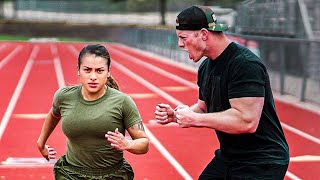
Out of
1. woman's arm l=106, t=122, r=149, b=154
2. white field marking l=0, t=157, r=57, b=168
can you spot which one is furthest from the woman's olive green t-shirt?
white field marking l=0, t=157, r=57, b=168

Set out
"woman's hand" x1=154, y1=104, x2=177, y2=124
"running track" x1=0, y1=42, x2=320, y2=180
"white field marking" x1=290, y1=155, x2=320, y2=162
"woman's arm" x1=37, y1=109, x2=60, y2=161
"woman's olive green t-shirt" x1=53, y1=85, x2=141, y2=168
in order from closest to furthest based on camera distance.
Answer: "woman's olive green t-shirt" x1=53, y1=85, x2=141, y2=168 → "woman's hand" x1=154, y1=104, x2=177, y2=124 → "woman's arm" x1=37, y1=109, x2=60, y2=161 → "running track" x1=0, y1=42, x2=320, y2=180 → "white field marking" x1=290, y1=155, x2=320, y2=162

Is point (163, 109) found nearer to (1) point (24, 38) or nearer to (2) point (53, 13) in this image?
(1) point (24, 38)

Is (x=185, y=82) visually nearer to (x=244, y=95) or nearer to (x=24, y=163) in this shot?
(x=24, y=163)

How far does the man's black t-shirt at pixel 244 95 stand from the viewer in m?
4.24

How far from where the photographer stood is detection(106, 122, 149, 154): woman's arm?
4.18 metres

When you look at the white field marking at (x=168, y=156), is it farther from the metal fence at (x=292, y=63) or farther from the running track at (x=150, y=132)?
the metal fence at (x=292, y=63)

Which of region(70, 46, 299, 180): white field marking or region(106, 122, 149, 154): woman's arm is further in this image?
region(70, 46, 299, 180): white field marking

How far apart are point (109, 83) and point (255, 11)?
2149 cm

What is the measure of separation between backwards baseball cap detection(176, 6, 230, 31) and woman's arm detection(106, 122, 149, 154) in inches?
26.5

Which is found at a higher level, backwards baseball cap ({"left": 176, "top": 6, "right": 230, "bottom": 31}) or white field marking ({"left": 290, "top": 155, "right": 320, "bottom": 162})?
backwards baseball cap ({"left": 176, "top": 6, "right": 230, "bottom": 31})

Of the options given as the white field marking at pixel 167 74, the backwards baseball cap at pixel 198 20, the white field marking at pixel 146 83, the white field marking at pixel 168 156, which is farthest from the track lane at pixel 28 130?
the backwards baseball cap at pixel 198 20

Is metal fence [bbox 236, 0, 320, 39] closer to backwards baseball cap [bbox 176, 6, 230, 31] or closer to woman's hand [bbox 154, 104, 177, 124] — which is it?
woman's hand [bbox 154, 104, 177, 124]

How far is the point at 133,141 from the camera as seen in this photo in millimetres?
4406

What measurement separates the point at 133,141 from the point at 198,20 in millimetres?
797
